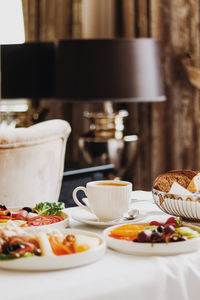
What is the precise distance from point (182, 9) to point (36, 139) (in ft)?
7.67

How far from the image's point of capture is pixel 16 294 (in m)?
0.91

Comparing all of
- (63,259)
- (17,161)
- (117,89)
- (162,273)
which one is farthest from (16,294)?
(117,89)

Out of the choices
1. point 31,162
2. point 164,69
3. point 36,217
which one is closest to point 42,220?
point 36,217

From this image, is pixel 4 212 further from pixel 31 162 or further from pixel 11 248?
pixel 31 162

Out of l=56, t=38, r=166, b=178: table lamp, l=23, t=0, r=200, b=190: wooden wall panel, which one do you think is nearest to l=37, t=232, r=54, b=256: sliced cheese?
l=56, t=38, r=166, b=178: table lamp

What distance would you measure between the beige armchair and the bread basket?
3.28ft

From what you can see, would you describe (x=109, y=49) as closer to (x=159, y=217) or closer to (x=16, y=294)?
(x=159, y=217)

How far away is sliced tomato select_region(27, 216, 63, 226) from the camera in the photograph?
1265mm

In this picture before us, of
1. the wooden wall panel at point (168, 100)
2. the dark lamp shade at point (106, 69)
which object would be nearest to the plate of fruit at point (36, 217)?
the dark lamp shade at point (106, 69)

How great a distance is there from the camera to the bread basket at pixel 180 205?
1305 millimetres

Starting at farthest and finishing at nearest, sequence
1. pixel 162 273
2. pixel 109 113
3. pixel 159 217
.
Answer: pixel 109 113 < pixel 159 217 < pixel 162 273

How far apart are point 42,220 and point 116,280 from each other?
0.35 m

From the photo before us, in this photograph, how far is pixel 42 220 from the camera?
1.28 m

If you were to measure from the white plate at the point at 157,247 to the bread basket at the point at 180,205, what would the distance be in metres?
0.20
